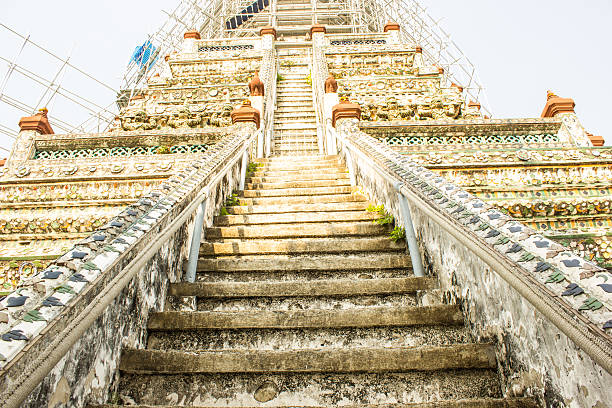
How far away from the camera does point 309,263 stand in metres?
3.14

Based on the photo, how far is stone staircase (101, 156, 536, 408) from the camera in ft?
6.33

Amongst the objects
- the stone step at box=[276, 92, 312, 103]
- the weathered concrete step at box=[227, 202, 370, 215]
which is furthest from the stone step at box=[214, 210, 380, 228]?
the stone step at box=[276, 92, 312, 103]

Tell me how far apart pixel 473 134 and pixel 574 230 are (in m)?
2.14

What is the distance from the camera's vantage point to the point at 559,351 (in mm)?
1473

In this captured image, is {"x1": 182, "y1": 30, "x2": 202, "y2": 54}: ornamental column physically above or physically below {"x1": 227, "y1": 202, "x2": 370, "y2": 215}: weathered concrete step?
above

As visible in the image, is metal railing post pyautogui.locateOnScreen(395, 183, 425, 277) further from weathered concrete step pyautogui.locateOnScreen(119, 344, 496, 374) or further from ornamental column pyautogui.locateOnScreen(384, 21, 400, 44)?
ornamental column pyautogui.locateOnScreen(384, 21, 400, 44)

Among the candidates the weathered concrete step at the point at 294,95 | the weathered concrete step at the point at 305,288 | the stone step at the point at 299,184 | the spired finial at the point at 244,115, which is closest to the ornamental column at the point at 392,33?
the weathered concrete step at the point at 294,95

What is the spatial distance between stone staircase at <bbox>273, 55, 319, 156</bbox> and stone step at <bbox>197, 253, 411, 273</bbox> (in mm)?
5479

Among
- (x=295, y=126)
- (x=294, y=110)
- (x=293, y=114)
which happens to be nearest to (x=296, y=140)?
(x=295, y=126)

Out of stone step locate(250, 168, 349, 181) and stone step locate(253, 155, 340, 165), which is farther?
stone step locate(253, 155, 340, 165)

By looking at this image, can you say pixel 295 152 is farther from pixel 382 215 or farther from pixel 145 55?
pixel 145 55

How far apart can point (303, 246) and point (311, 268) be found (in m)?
0.41

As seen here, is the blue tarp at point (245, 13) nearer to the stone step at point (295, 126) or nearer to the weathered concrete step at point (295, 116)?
the weathered concrete step at point (295, 116)

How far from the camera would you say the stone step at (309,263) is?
3.12m
